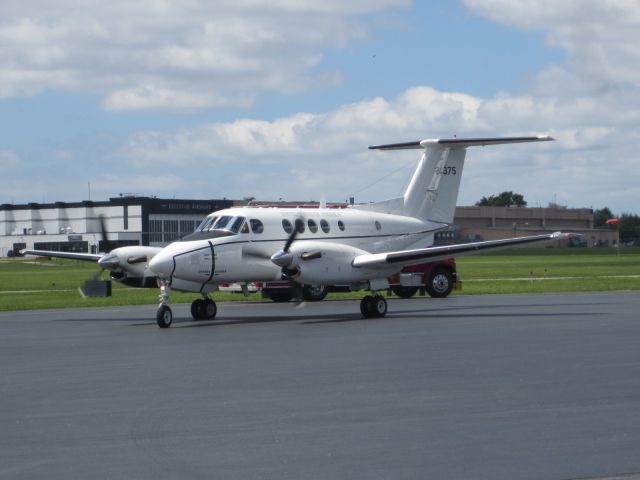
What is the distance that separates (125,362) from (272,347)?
10.8 ft

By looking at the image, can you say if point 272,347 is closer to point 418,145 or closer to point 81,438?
point 81,438

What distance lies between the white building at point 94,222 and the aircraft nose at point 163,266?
82.4 meters

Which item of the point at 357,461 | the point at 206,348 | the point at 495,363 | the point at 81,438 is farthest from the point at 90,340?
the point at 357,461

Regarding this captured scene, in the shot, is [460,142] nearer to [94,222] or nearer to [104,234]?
[104,234]

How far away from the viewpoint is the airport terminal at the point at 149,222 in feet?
398

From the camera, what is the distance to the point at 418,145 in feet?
111

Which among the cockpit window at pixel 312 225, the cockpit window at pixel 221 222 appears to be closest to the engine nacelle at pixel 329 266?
the cockpit window at pixel 312 225

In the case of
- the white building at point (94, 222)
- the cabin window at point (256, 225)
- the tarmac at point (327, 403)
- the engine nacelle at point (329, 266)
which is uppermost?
the white building at point (94, 222)

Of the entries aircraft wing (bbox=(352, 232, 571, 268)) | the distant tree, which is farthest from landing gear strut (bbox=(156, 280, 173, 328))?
the distant tree

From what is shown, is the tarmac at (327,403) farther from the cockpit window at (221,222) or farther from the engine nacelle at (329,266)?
the cockpit window at (221,222)

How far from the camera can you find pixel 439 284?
1511 inches

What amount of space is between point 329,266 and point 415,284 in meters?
9.91

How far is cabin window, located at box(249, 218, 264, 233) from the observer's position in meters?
27.6

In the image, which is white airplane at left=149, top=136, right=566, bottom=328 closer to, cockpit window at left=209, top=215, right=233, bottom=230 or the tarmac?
cockpit window at left=209, top=215, right=233, bottom=230
